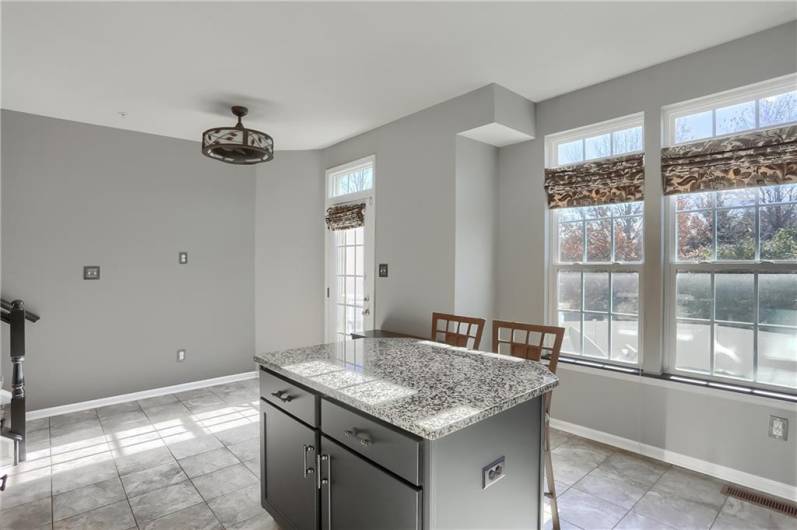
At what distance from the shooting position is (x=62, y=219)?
3.86 meters

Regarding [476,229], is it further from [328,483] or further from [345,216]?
[328,483]

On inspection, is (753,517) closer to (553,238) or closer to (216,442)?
(553,238)

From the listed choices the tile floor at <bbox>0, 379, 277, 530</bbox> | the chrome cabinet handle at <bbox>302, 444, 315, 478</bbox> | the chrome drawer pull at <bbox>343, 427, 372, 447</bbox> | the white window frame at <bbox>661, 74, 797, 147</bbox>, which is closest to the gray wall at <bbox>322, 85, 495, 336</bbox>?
the white window frame at <bbox>661, 74, 797, 147</bbox>

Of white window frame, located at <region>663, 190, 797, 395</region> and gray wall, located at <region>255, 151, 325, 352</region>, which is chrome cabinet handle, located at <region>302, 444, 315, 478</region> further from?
gray wall, located at <region>255, 151, 325, 352</region>

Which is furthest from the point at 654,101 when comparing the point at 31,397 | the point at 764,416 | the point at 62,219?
the point at 31,397

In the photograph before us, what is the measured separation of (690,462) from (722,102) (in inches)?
92.6

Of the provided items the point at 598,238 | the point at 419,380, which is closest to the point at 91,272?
the point at 419,380

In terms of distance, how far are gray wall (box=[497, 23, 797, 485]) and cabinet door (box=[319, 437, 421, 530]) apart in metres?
2.33

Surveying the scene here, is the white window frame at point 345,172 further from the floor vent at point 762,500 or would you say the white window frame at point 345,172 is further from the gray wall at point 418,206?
the floor vent at point 762,500

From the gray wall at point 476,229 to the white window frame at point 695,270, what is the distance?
4.41 ft

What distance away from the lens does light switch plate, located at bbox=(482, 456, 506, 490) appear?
4.83 feet

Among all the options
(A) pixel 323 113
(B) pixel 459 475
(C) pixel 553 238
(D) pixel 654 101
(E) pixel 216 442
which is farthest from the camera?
(A) pixel 323 113

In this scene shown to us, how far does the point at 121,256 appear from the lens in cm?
416

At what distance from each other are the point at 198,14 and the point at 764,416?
3978mm
